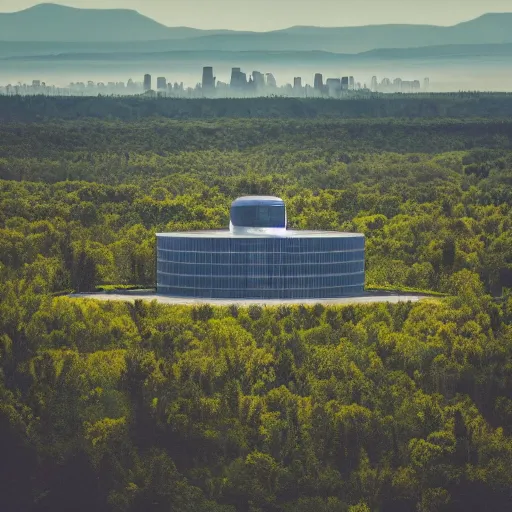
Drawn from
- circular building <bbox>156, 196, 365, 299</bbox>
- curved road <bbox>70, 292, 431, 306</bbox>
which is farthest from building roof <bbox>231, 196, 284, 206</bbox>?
curved road <bbox>70, 292, 431, 306</bbox>

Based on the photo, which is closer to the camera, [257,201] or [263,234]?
[263,234]

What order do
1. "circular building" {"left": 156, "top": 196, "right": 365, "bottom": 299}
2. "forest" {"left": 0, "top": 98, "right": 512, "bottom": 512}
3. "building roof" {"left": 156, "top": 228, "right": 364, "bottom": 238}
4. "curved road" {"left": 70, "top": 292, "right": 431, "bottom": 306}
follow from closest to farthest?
"forest" {"left": 0, "top": 98, "right": 512, "bottom": 512}, "circular building" {"left": 156, "top": 196, "right": 365, "bottom": 299}, "curved road" {"left": 70, "top": 292, "right": 431, "bottom": 306}, "building roof" {"left": 156, "top": 228, "right": 364, "bottom": 238}

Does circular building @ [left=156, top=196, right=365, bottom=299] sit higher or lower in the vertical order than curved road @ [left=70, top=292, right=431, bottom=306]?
higher

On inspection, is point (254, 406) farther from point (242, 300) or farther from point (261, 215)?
point (261, 215)

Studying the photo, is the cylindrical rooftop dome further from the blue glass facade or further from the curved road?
the curved road

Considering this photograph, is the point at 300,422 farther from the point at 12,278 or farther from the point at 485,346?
the point at 12,278

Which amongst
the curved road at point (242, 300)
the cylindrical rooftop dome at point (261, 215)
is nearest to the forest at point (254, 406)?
the curved road at point (242, 300)

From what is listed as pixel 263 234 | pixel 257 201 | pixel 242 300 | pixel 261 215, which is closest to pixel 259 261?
pixel 242 300

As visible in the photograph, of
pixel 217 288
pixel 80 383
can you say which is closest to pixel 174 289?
pixel 217 288
